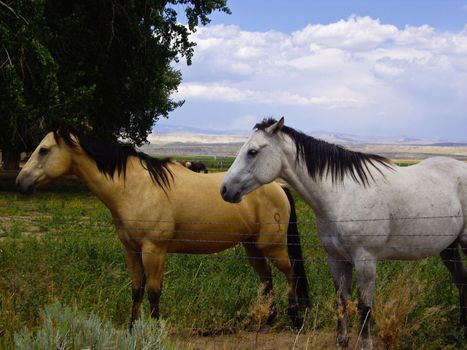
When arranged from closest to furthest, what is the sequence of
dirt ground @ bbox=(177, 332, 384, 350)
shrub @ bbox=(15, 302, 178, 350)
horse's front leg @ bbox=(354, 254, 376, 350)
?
1. shrub @ bbox=(15, 302, 178, 350)
2. horse's front leg @ bbox=(354, 254, 376, 350)
3. dirt ground @ bbox=(177, 332, 384, 350)

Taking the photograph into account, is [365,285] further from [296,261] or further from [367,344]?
[296,261]

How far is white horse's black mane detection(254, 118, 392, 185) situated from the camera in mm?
5426

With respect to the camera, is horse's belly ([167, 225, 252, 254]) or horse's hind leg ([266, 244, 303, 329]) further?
horse's hind leg ([266, 244, 303, 329])

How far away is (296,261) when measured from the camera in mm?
7066

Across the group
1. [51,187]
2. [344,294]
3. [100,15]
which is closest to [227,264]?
[344,294]

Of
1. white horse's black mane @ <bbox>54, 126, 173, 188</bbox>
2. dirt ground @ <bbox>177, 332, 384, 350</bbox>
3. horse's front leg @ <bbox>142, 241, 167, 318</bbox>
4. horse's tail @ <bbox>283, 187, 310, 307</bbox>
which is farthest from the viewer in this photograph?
horse's tail @ <bbox>283, 187, 310, 307</bbox>

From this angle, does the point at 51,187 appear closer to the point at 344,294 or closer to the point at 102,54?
the point at 102,54

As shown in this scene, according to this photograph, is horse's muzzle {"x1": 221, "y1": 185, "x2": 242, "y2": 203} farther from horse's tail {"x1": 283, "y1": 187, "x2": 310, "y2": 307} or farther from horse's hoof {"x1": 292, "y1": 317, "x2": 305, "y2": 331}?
horse's hoof {"x1": 292, "y1": 317, "x2": 305, "y2": 331}

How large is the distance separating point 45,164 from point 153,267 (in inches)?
60.6

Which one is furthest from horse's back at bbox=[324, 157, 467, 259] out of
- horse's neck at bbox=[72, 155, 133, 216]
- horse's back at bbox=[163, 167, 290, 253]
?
horse's neck at bbox=[72, 155, 133, 216]

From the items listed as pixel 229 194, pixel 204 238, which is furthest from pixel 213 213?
pixel 229 194

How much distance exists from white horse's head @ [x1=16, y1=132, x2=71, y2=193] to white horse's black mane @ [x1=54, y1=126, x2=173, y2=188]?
7cm

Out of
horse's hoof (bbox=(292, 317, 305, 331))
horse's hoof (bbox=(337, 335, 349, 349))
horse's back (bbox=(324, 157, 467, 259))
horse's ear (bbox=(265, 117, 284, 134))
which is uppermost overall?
horse's ear (bbox=(265, 117, 284, 134))

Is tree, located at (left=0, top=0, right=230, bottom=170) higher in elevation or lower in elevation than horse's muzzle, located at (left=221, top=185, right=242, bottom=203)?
higher
